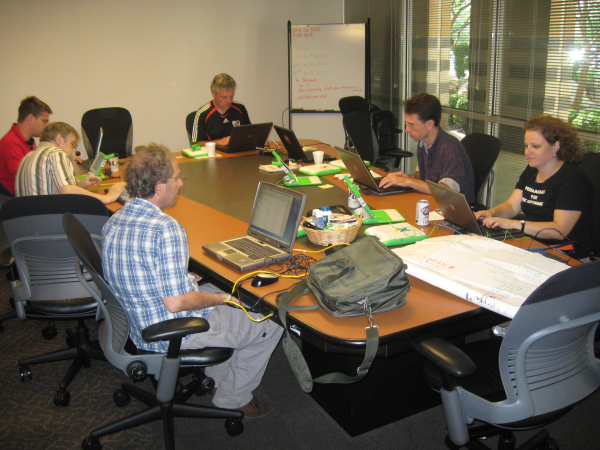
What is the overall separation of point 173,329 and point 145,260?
0.27 m

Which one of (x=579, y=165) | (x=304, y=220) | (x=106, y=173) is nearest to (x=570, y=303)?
(x=304, y=220)

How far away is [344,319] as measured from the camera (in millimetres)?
1654

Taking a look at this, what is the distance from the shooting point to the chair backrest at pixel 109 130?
4.68 meters

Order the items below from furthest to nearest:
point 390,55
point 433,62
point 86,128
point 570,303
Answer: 1. point 390,55
2. point 433,62
3. point 86,128
4. point 570,303

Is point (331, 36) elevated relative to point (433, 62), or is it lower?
elevated

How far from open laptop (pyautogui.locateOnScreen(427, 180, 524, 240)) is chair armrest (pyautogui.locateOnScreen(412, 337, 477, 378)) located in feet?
2.69

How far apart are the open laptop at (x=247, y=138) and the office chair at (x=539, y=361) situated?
2.99 meters

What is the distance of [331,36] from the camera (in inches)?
238

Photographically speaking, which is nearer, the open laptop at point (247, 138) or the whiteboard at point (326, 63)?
the open laptop at point (247, 138)

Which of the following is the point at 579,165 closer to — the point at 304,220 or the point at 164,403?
the point at 304,220

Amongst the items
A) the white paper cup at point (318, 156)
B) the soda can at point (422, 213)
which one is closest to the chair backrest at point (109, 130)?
the white paper cup at point (318, 156)

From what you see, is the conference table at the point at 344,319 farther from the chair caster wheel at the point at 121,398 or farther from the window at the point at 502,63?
the window at the point at 502,63

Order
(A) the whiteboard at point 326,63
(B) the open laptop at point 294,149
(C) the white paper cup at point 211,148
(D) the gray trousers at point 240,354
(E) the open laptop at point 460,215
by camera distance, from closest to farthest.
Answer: (D) the gray trousers at point 240,354 < (E) the open laptop at point 460,215 < (B) the open laptop at point 294,149 < (C) the white paper cup at point 211,148 < (A) the whiteboard at point 326,63

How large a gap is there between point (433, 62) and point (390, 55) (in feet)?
2.87
